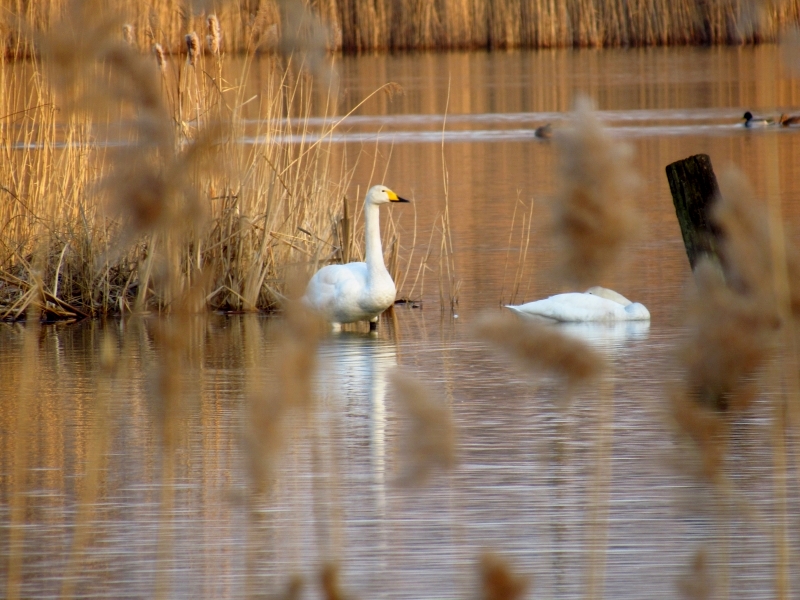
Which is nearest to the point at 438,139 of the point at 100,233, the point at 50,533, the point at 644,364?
the point at 100,233

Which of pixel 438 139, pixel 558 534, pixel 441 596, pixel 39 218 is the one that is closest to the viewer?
pixel 441 596

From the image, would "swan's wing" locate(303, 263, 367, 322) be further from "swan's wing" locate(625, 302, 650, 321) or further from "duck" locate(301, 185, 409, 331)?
"swan's wing" locate(625, 302, 650, 321)

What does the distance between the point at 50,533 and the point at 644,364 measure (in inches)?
124

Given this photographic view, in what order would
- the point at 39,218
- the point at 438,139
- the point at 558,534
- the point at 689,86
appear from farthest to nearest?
the point at 689,86
the point at 438,139
the point at 39,218
the point at 558,534

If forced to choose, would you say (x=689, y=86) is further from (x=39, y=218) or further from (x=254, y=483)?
(x=254, y=483)

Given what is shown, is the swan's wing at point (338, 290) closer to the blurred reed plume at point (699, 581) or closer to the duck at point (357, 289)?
the duck at point (357, 289)

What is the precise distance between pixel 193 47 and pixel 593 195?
5.73 meters

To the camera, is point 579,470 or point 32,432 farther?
point 32,432

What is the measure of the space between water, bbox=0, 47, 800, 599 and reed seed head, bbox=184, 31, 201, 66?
1.43m

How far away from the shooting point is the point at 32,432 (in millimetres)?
5102

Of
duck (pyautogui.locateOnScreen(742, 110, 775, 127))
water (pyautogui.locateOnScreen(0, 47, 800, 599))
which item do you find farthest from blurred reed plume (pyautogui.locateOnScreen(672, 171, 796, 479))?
duck (pyautogui.locateOnScreen(742, 110, 775, 127))

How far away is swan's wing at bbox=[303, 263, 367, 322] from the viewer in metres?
7.30

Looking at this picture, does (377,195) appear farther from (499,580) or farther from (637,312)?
(499,580)

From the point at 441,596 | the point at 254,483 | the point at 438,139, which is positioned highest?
the point at 438,139
